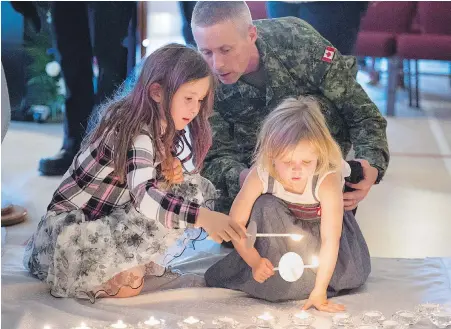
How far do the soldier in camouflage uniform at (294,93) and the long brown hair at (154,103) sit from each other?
416 mm

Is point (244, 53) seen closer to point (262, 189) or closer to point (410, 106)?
point (262, 189)

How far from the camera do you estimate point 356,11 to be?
2619 mm

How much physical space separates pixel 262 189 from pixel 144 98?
0.30 m

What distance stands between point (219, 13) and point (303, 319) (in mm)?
723

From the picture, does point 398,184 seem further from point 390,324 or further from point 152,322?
point 152,322

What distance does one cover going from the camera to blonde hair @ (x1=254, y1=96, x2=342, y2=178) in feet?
5.10

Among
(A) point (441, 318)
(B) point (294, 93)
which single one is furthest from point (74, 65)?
(A) point (441, 318)

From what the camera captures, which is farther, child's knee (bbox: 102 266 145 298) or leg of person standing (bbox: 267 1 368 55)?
leg of person standing (bbox: 267 1 368 55)

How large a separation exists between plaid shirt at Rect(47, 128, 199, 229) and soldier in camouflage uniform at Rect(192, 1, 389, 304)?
0.28 meters

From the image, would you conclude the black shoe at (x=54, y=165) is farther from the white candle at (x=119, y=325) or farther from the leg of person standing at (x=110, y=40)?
the white candle at (x=119, y=325)

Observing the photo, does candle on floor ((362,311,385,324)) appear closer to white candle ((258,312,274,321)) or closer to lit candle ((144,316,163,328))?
white candle ((258,312,274,321))

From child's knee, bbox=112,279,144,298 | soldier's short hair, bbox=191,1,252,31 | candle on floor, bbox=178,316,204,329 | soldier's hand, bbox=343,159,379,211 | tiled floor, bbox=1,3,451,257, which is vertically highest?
soldier's short hair, bbox=191,1,252,31

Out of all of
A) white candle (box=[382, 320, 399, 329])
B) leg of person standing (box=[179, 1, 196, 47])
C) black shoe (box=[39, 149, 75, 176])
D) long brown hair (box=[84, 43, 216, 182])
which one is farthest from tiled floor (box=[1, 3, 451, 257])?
long brown hair (box=[84, 43, 216, 182])

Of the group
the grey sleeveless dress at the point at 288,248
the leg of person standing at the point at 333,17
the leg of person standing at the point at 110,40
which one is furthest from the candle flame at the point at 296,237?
the leg of person standing at the point at 110,40
